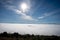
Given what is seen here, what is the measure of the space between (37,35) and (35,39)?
1540 millimetres

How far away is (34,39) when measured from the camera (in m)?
11.2

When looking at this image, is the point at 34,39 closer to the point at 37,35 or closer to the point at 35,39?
the point at 35,39

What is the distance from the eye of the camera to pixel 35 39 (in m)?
11.0

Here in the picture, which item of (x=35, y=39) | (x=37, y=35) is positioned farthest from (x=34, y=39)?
(x=37, y=35)

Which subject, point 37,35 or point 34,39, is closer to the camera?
point 34,39

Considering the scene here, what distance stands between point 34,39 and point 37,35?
4.59 feet

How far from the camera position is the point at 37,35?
41.1 feet

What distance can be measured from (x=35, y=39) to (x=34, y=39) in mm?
197

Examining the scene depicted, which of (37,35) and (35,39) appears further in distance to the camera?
(37,35)
